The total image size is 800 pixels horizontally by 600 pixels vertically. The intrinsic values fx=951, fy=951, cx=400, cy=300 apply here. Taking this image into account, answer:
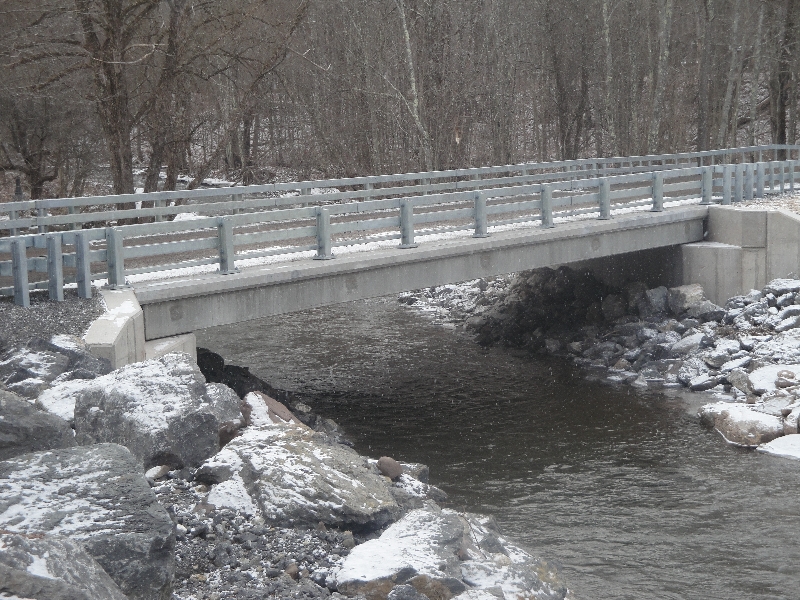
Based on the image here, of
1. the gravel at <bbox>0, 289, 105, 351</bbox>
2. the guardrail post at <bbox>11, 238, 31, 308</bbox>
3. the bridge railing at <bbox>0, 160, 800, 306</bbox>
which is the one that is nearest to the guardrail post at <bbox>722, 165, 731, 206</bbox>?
the bridge railing at <bbox>0, 160, 800, 306</bbox>

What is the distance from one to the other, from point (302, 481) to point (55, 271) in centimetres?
489

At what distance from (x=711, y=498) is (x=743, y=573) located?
75.3 inches

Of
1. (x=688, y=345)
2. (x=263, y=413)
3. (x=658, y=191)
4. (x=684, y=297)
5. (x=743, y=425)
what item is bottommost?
A: (x=743, y=425)

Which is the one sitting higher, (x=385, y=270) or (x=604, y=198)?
(x=604, y=198)

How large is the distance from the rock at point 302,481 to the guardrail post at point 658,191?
40.0 ft

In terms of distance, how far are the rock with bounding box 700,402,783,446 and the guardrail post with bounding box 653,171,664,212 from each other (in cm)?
638

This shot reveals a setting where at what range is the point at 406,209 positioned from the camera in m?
14.0

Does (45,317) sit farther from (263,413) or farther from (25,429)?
(25,429)

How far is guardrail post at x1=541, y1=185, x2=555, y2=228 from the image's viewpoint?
635 inches

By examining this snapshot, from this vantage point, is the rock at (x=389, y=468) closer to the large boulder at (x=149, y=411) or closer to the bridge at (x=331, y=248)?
the large boulder at (x=149, y=411)

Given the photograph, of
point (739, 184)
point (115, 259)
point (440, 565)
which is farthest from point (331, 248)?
point (739, 184)

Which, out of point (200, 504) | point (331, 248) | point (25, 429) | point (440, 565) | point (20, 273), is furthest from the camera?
point (331, 248)

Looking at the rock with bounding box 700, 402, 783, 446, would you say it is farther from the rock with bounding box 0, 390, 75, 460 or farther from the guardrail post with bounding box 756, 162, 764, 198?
the guardrail post with bounding box 756, 162, 764, 198

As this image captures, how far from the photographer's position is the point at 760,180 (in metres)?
20.7
